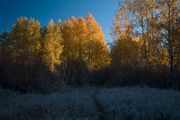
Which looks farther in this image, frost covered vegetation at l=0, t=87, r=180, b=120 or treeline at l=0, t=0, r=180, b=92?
treeline at l=0, t=0, r=180, b=92

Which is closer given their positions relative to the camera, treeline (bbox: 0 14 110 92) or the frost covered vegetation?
the frost covered vegetation

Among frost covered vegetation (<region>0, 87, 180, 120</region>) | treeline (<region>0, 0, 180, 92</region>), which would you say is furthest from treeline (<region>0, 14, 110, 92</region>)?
frost covered vegetation (<region>0, 87, 180, 120</region>)

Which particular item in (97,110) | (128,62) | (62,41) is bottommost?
(97,110)

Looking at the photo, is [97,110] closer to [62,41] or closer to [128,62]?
[128,62]

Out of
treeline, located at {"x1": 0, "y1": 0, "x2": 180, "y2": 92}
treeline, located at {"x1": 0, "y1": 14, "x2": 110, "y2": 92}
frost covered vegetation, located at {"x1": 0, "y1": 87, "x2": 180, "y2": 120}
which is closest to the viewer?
frost covered vegetation, located at {"x1": 0, "y1": 87, "x2": 180, "y2": 120}

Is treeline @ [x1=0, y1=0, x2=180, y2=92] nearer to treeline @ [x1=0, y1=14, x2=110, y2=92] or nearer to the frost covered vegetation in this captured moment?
the frost covered vegetation

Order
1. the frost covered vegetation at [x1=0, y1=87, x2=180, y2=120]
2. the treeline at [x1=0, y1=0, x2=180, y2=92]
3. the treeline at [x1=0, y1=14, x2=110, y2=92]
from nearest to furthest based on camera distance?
the frost covered vegetation at [x1=0, y1=87, x2=180, y2=120] < the treeline at [x1=0, y1=0, x2=180, y2=92] < the treeline at [x1=0, y1=14, x2=110, y2=92]

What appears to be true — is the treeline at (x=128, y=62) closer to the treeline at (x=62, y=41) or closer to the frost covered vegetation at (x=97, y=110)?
the frost covered vegetation at (x=97, y=110)

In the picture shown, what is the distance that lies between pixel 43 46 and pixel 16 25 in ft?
14.5

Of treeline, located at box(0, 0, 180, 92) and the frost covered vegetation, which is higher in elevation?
treeline, located at box(0, 0, 180, 92)

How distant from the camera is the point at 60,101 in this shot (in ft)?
23.3

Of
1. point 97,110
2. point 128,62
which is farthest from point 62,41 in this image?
point 97,110

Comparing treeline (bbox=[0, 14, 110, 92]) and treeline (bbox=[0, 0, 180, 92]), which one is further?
treeline (bbox=[0, 14, 110, 92])

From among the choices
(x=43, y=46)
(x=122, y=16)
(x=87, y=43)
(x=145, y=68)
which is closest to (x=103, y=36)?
(x=87, y=43)
